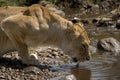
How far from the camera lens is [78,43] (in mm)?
10961

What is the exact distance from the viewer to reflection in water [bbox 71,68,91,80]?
10525 mm

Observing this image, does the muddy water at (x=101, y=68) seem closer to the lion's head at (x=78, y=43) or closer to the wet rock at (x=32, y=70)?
the lion's head at (x=78, y=43)

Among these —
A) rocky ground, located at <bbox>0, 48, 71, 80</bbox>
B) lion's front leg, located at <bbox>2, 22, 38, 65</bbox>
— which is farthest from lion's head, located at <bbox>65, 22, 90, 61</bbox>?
lion's front leg, located at <bbox>2, 22, 38, 65</bbox>

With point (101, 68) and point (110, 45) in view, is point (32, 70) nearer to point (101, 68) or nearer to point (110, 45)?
point (101, 68)

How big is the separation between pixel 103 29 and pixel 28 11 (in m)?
7.65

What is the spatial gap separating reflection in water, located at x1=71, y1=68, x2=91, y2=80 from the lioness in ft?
1.00

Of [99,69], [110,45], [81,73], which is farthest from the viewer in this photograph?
[110,45]

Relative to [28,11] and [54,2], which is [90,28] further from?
[28,11]

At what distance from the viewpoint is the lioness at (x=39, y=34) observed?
10531 millimetres

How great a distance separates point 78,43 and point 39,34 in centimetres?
104

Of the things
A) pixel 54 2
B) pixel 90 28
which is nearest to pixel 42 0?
pixel 54 2

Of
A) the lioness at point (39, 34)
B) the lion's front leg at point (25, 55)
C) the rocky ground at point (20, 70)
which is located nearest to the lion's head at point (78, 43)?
the lioness at point (39, 34)

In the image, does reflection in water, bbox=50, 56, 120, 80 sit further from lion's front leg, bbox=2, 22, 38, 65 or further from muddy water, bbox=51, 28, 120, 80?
lion's front leg, bbox=2, 22, 38, 65

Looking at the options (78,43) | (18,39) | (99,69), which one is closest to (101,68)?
(99,69)
